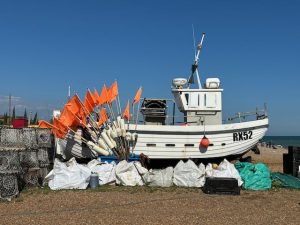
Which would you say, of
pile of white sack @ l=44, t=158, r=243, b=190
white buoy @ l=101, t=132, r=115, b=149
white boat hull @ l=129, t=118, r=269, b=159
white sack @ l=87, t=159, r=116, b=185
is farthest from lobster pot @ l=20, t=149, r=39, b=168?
white boat hull @ l=129, t=118, r=269, b=159

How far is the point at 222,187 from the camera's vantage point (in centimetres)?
1289

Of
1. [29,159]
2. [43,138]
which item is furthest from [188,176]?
[43,138]

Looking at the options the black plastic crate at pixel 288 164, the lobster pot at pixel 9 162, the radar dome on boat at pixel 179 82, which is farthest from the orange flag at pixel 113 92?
the black plastic crate at pixel 288 164

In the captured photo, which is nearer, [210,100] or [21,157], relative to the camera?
[21,157]

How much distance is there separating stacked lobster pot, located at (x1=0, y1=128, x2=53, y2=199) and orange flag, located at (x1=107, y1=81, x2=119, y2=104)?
4088mm

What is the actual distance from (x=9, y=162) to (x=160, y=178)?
16.8 feet

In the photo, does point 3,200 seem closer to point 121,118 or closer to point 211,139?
point 121,118

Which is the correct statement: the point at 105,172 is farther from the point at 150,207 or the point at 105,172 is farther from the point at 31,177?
the point at 150,207

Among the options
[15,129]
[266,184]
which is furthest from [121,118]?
[266,184]

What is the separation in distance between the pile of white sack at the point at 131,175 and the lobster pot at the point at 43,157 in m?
0.74

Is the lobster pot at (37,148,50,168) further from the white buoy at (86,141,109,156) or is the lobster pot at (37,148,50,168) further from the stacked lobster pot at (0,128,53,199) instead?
the white buoy at (86,141,109,156)

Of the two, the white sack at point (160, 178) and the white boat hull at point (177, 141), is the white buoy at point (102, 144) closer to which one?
the white boat hull at point (177, 141)

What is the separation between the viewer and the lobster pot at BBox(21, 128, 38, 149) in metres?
14.5

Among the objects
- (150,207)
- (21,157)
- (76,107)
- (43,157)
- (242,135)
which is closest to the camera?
(150,207)
